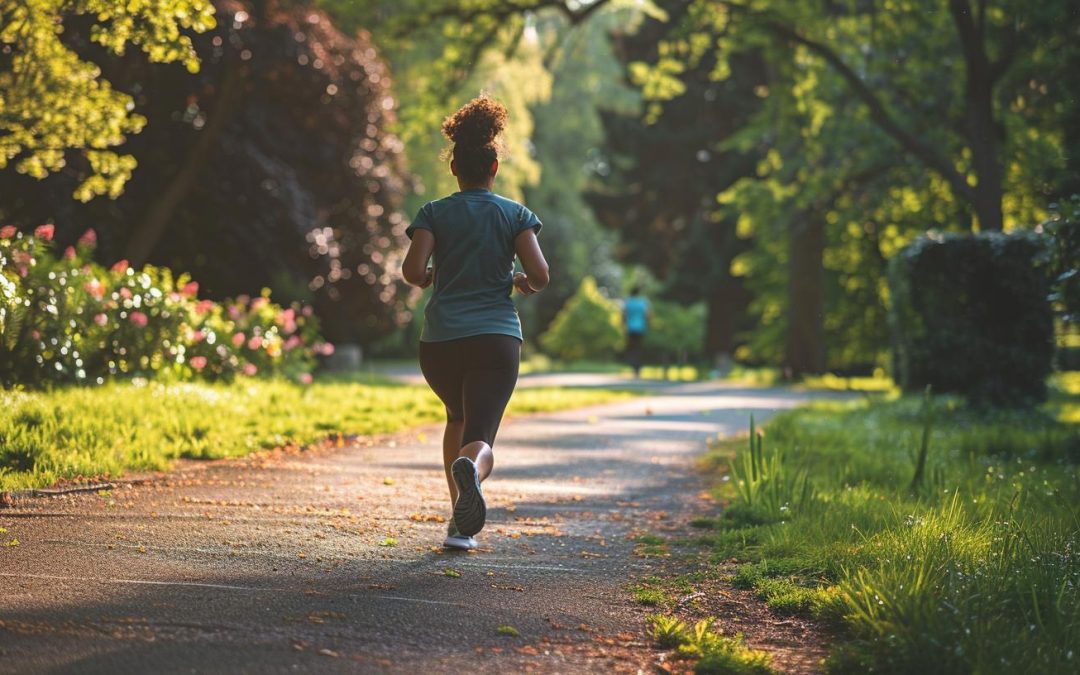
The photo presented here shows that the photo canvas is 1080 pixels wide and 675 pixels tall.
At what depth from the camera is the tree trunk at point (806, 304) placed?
27905 millimetres

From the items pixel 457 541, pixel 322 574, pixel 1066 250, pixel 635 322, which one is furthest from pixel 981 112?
pixel 322 574

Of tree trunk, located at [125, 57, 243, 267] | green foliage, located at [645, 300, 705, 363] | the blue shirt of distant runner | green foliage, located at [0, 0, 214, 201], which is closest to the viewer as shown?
green foliage, located at [0, 0, 214, 201]

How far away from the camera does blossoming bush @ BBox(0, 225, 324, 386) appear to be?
10.2 m

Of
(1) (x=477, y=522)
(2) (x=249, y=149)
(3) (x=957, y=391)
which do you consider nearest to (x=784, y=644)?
(1) (x=477, y=522)

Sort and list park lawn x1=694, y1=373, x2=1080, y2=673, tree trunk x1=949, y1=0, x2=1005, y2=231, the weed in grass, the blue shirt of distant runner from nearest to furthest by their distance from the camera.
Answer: park lawn x1=694, y1=373, x2=1080, y2=673, the weed in grass, tree trunk x1=949, y1=0, x2=1005, y2=231, the blue shirt of distant runner

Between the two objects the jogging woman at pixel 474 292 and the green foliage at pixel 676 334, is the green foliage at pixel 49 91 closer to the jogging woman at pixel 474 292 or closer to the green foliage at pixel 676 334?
the jogging woman at pixel 474 292

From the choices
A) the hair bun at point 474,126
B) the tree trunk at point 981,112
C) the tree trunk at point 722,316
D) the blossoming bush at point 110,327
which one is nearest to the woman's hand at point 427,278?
the hair bun at point 474,126

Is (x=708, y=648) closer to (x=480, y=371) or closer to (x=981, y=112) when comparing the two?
(x=480, y=371)

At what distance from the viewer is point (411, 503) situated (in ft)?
23.6

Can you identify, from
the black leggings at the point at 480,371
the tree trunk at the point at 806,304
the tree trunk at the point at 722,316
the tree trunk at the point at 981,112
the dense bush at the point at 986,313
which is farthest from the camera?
the tree trunk at the point at 722,316

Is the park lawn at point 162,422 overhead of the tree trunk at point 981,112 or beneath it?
beneath

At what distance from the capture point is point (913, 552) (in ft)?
16.3

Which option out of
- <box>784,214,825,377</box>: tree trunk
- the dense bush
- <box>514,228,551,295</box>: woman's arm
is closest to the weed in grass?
<box>514,228,551,295</box>: woman's arm

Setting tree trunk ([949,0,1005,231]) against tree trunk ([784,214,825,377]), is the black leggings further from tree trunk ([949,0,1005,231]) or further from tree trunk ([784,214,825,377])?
tree trunk ([784,214,825,377])
